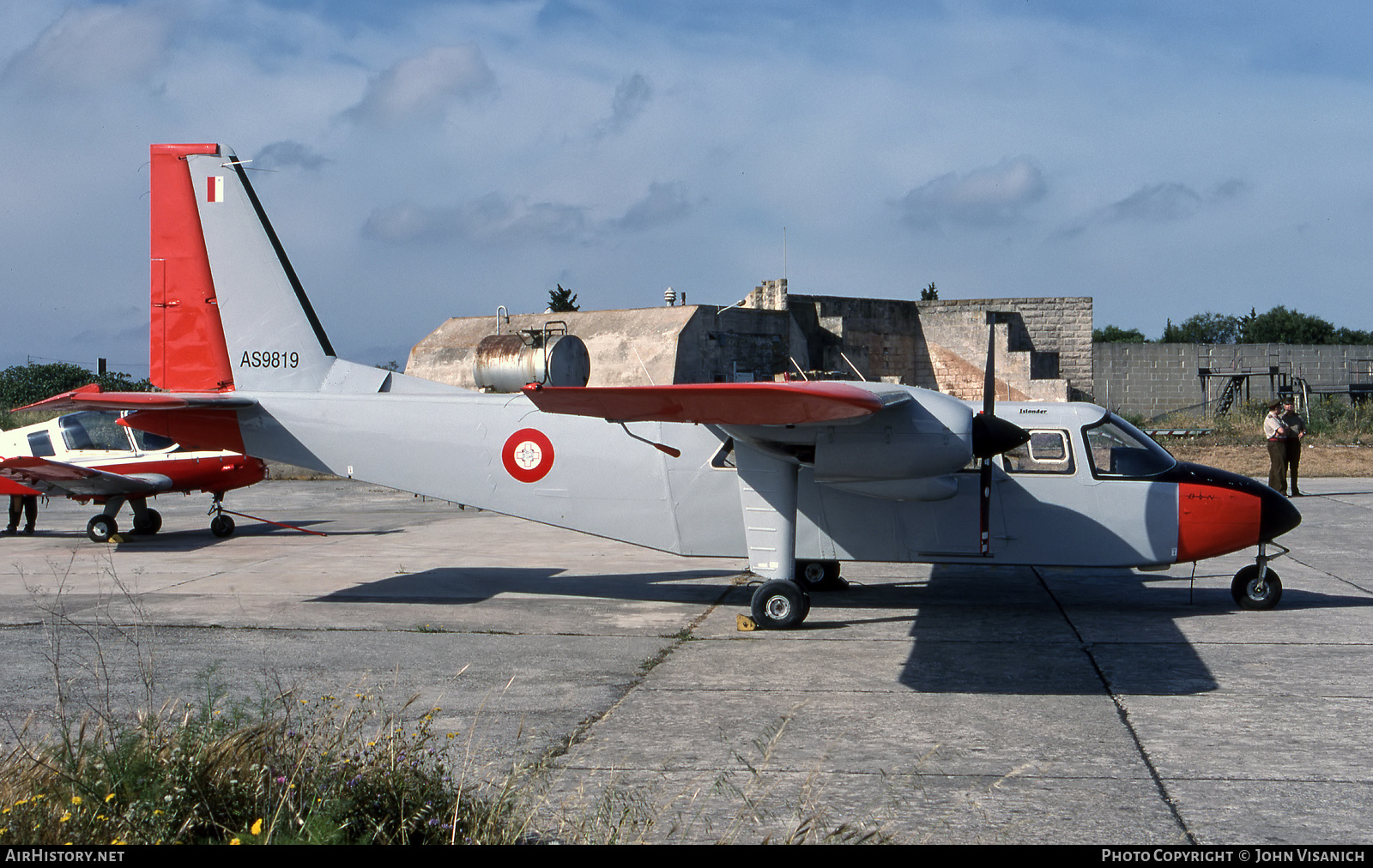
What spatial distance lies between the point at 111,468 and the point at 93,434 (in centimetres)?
86

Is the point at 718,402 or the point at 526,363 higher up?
the point at 526,363

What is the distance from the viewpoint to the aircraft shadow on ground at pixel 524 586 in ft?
39.0

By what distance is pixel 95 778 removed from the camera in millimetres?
4469

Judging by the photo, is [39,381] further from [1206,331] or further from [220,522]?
[1206,331]

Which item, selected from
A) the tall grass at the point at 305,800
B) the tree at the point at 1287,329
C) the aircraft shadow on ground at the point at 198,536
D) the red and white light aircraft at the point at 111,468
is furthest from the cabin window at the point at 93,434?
the tree at the point at 1287,329

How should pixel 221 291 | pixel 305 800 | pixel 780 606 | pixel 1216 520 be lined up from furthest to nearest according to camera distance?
pixel 221 291 < pixel 1216 520 < pixel 780 606 < pixel 305 800

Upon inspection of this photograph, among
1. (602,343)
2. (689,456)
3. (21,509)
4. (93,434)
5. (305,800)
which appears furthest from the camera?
(602,343)

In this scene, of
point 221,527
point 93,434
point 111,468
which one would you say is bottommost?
point 221,527

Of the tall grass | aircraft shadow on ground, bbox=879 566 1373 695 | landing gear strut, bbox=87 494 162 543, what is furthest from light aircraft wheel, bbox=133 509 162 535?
the tall grass

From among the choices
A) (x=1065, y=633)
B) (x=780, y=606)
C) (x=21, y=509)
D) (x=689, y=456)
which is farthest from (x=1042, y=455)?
(x=21, y=509)

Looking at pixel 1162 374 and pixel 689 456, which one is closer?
pixel 689 456

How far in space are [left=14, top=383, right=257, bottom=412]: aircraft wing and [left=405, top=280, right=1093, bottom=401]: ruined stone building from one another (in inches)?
590

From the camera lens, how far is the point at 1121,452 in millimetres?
10547

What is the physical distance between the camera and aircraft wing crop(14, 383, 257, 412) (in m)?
10.4
